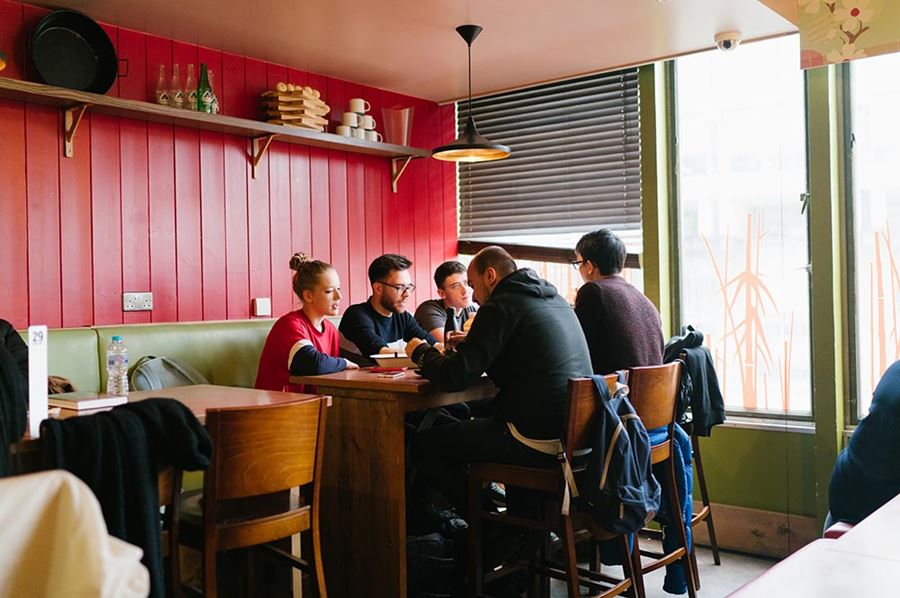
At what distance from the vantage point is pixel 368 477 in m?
2.98

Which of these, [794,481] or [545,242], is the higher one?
[545,242]

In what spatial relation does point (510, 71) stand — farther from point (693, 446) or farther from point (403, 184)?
point (693, 446)

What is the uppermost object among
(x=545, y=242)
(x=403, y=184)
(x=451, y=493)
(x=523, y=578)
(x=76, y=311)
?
(x=403, y=184)

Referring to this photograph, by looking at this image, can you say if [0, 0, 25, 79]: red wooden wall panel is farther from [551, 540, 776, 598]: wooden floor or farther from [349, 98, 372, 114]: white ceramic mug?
[551, 540, 776, 598]: wooden floor

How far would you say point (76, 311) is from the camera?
12.3 feet

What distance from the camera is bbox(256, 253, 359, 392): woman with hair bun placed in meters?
3.26

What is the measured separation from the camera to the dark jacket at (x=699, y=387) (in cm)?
359

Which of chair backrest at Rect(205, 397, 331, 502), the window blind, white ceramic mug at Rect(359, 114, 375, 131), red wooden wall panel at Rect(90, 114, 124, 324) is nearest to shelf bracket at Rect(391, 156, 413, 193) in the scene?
white ceramic mug at Rect(359, 114, 375, 131)

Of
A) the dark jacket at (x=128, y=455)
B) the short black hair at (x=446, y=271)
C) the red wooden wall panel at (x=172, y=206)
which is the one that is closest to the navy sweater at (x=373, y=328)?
the short black hair at (x=446, y=271)

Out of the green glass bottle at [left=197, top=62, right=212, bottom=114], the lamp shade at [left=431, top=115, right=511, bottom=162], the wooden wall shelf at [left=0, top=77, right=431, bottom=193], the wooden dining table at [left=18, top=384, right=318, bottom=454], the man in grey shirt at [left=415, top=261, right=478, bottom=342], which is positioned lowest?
the wooden dining table at [left=18, top=384, right=318, bottom=454]

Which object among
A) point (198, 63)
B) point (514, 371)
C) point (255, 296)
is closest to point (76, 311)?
point (255, 296)

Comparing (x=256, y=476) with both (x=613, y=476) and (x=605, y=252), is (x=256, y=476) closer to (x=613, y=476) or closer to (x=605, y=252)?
(x=613, y=476)

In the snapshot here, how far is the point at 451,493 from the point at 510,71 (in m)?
2.73

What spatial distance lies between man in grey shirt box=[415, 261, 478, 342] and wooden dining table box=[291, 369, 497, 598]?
4.64 ft
